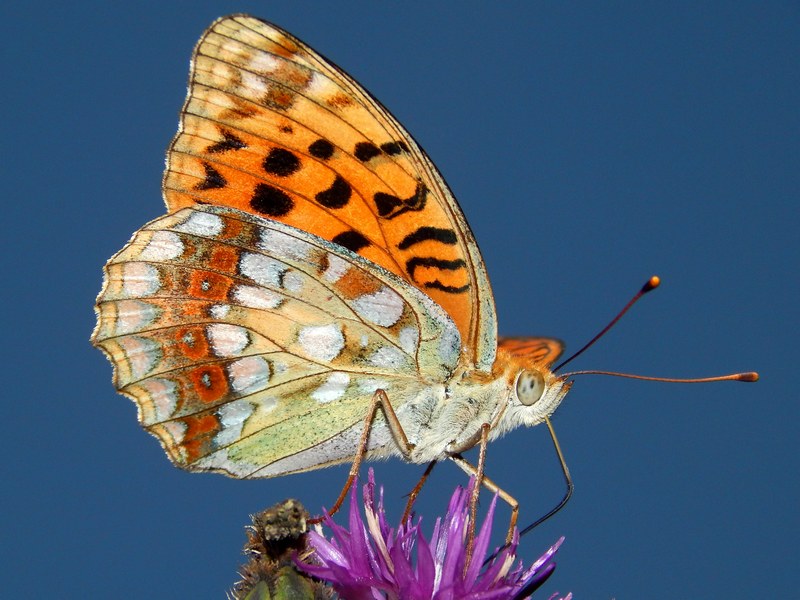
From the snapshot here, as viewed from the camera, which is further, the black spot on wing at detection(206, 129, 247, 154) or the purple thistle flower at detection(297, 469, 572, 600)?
the black spot on wing at detection(206, 129, 247, 154)

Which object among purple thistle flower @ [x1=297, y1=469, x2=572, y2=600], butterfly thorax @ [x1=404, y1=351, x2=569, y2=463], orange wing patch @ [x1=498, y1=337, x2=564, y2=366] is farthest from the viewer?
orange wing patch @ [x1=498, y1=337, x2=564, y2=366]

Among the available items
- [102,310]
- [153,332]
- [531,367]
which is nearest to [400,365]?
[531,367]

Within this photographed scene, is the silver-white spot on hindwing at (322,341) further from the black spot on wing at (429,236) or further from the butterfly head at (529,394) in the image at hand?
the butterfly head at (529,394)

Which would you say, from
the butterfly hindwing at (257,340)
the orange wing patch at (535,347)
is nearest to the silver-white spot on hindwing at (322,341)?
the butterfly hindwing at (257,340)

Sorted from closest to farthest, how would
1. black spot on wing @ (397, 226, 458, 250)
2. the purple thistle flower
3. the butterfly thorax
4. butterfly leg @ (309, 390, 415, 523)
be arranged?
the purple thistle flower, butterfly leg @ (309, 390, 415, 523), the butterfly thorax, black spot on wing @ (397, 226, 458, 250)

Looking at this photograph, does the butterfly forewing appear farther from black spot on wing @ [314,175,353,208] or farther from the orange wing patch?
the orange wing patch

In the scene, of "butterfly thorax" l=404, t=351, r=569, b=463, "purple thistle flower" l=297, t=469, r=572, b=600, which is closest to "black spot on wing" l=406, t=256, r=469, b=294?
"butterfly thorax" l=404, t=351, r=569, b=463

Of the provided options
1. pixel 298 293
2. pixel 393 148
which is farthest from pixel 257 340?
pixel 393 148

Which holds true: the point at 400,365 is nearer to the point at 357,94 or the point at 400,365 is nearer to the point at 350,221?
the point at 350,221
